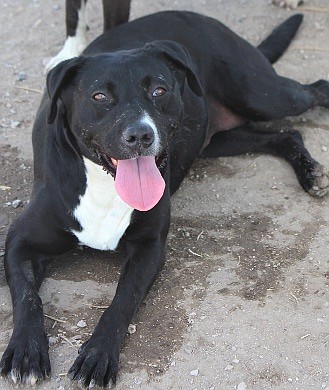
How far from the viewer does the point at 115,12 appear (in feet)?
18.0

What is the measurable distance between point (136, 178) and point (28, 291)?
2.19 ft

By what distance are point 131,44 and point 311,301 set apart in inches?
66.8

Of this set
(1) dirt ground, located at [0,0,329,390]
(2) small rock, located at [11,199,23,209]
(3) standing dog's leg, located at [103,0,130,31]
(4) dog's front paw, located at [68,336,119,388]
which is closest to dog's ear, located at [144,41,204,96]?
(1) dirt ground, located at [0,0,329,390]

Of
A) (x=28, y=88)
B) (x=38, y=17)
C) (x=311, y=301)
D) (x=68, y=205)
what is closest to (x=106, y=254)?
(x=68, y=205)

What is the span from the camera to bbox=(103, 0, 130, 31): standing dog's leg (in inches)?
215

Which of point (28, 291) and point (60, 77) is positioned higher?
point (60, 77)

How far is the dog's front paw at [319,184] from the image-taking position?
15.6ft

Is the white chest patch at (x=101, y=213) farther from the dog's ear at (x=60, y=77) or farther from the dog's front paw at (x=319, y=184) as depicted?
the dog's front paw at (x=319, y=184)

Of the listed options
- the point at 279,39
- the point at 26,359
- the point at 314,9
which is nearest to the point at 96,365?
the point at 26,359

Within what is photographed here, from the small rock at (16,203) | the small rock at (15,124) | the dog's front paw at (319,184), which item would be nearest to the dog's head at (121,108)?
the small rock at (16,203)

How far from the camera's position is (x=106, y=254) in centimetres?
423

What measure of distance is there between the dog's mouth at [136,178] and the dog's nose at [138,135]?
5.0 inches

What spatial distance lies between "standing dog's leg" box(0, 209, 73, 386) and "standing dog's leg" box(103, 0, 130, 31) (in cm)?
191

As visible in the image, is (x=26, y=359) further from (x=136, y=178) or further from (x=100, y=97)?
(x=100, y=97)
